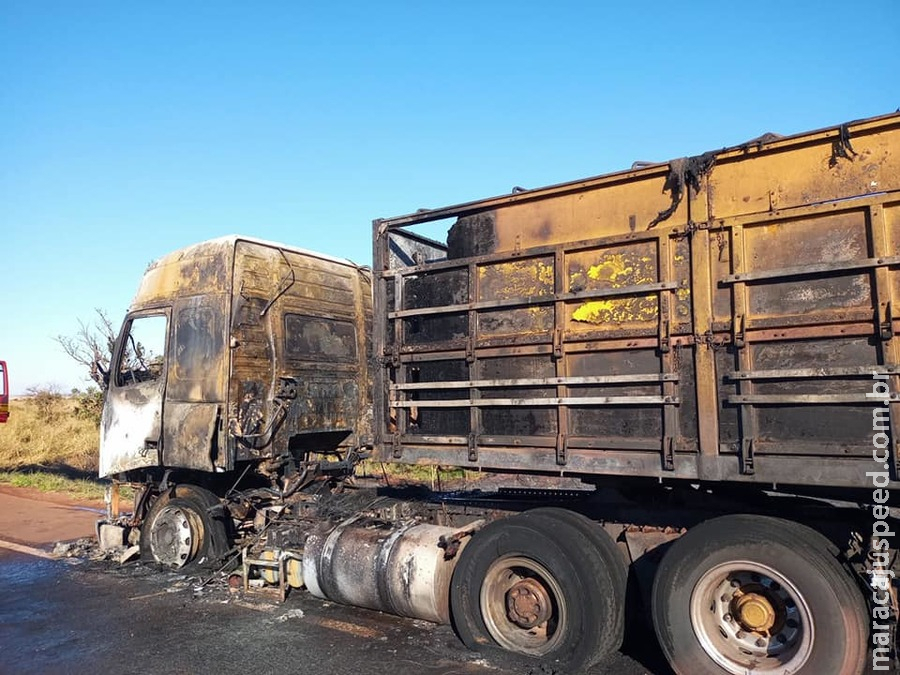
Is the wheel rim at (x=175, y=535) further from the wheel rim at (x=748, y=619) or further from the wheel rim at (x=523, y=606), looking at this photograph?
A: the wheel rim at (x=748, y=619)

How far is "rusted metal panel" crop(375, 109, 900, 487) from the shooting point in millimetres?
3879

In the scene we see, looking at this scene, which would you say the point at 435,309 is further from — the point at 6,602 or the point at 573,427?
the point at 6,602

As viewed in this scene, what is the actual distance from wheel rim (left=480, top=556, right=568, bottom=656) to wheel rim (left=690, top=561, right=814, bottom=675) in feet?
3.06

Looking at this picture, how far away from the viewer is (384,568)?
5551 millimetres

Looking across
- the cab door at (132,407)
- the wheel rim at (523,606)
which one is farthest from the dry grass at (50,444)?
the wheel rim at (523,606)

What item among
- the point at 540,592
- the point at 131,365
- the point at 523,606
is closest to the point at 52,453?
the point at 131,365

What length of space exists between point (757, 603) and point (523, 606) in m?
1.57

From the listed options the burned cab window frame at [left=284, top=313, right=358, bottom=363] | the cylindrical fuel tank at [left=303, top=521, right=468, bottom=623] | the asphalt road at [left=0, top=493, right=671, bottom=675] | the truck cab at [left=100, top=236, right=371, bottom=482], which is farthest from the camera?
the burned cab window frame at [left=284, top=313, right=358, bottom=363]

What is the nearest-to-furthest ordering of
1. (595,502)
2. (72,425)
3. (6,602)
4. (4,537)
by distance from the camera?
(595,502)
(6,602)
(4,537)
(72,425)

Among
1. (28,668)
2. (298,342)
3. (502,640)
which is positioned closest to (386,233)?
(298,342)

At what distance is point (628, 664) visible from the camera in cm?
464

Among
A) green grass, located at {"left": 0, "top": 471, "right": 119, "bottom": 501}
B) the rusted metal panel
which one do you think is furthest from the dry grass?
the rusted metal panel

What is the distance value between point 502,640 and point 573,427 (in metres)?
1.64

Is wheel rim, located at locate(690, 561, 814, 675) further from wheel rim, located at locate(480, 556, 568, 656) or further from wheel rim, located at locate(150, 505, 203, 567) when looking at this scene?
wheel rim, located at locate(150, 505, 203, 567)
